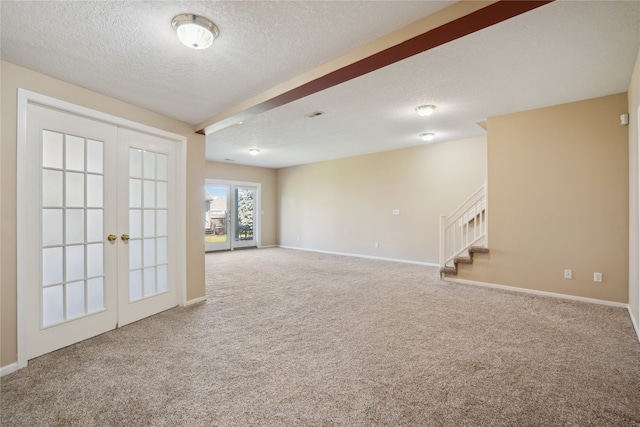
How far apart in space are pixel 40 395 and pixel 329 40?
10.4 feet

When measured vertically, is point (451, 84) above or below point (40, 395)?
above

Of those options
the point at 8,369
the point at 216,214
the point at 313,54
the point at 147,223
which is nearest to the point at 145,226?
the point at 147,223

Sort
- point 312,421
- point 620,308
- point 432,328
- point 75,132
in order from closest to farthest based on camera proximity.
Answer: point 312,421 < point 75,132 < point 432,328 < point 620,308

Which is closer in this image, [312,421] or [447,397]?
[312,421]

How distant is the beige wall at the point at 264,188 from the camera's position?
8.83 metres

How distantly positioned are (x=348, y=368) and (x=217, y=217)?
741cm

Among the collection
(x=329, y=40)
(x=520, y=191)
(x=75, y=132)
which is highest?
(x=329, y=40)

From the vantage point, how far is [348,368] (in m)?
2.24

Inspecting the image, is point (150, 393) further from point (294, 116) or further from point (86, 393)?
point (294, 116)

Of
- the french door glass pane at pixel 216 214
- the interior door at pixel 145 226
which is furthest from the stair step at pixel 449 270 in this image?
the french door glass pane at pixel 216 214

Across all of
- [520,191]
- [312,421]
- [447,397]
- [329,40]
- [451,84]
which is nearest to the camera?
[312,421]

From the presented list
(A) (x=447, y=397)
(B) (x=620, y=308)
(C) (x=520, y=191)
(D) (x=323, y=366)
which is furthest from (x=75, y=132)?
(B) (x=620, y=308)

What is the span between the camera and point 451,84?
323 cm

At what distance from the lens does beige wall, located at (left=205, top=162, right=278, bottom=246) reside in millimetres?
8828
